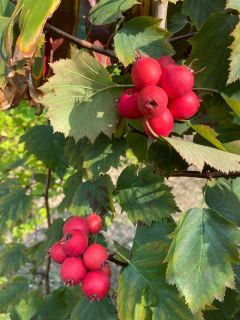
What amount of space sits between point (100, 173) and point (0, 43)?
355mm

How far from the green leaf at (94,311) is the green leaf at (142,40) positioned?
570mm

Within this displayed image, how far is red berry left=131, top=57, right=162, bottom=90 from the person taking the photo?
478 millimetres

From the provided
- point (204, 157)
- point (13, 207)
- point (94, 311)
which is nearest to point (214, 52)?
point (204, 157)

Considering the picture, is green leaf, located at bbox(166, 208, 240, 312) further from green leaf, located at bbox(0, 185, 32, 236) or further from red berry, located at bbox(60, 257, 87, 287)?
green leaf, located at bbox(0, 185, 32, 236)

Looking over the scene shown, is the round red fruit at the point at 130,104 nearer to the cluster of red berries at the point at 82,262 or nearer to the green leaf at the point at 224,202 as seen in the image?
the cluster of red berries at the point at 82,262

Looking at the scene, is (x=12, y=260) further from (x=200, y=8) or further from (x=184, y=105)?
(x=200, y=8)

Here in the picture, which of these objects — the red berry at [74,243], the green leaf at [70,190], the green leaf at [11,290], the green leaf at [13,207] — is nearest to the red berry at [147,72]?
the red berry at [74,243]

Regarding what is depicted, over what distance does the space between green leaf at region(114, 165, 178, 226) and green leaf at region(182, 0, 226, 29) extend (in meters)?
0.36

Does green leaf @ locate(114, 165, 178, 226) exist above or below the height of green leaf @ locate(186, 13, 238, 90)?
below

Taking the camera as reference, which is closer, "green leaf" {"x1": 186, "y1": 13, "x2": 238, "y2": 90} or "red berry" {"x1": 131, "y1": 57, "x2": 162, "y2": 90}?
"red berry" {"x1": 131, "y1": 57, "x2": 162, "y2": 90}

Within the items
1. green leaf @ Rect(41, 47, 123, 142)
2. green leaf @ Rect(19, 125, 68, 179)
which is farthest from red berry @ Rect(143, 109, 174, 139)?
green leaf @ Rect(19, 125, 68, 179)

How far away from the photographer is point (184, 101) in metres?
0.49

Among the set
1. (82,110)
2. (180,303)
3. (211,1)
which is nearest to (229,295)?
(180,303)

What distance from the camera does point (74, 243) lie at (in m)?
0.55
